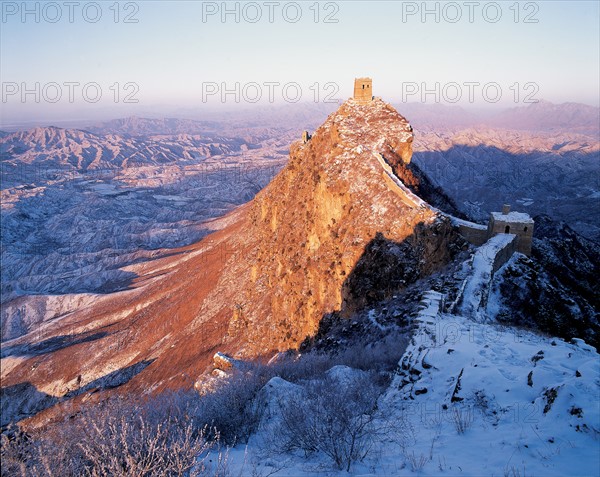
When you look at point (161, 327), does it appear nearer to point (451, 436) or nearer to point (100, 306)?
point (100, 306)

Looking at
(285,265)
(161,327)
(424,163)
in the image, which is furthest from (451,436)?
(424,163)

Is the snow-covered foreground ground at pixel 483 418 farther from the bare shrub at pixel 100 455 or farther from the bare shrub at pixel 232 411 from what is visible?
the bare shrub at pixel 100 455

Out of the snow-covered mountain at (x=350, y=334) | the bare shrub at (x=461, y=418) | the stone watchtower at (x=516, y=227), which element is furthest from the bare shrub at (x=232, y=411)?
the stone watchtower at (x=516, y=227)

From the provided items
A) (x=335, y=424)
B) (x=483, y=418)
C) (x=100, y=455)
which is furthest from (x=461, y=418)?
(x=100, y=455)

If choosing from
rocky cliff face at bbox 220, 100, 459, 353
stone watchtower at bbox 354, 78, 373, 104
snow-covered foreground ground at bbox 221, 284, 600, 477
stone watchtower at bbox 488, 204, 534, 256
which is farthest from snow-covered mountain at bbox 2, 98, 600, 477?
stone watchtower at bbox 354, 78, 373, 104

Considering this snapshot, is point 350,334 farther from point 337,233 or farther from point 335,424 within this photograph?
point 335,424
